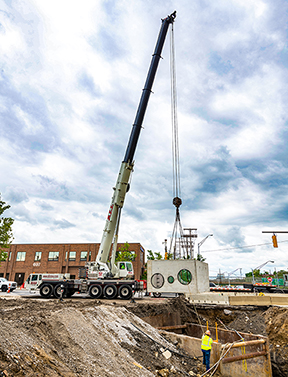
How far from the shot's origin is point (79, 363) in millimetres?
6980

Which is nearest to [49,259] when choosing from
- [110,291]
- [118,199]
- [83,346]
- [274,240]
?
[110,291]

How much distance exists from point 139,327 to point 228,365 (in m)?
4.02

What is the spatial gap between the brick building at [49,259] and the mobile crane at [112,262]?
30.1 m

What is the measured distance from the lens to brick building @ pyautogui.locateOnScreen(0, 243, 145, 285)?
1980 inches

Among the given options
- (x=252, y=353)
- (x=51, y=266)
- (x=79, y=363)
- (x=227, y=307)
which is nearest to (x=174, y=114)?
(x=227, y=307)

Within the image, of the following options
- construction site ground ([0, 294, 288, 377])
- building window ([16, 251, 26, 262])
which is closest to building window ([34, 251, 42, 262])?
building window ([16, 251, 26, 262])

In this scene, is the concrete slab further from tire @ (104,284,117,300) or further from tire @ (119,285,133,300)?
tire @ (104,284,117,300)

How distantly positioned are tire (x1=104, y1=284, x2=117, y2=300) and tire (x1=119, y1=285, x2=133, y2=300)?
1.44 ft

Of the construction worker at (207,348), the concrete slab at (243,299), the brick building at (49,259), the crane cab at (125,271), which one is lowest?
the construction worker at (207,348)

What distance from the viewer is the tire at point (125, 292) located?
19.3 meters

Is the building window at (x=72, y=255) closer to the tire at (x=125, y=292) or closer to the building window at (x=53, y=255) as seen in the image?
the building window at (x=53, y=255)

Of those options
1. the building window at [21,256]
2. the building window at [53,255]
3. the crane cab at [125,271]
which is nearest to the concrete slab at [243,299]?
the crane cab at [125,271]

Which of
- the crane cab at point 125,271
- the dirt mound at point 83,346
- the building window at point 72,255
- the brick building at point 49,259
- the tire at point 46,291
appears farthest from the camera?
the building window at point 72,255

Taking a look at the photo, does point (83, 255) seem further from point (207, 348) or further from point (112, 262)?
point (207, 348)
